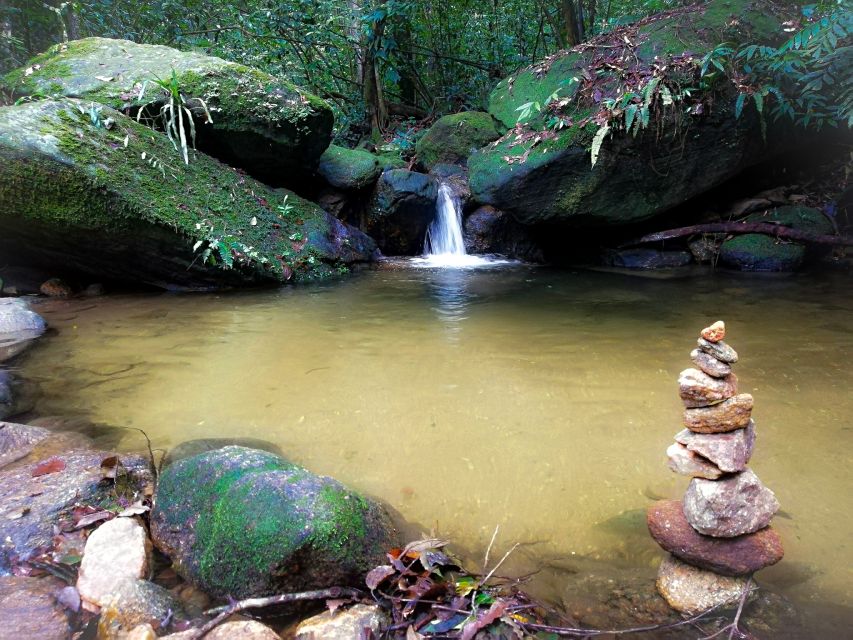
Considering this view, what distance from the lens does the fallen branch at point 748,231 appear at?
7113 mm

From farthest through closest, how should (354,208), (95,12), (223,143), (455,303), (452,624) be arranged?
Answer: (95,12) → (354,208) → (223,143) → (455,303) → (452,624)

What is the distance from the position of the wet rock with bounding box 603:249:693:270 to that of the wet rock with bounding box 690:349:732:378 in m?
6.69

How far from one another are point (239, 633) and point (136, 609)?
41 centimetres

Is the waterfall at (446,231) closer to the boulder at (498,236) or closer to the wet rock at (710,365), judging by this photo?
the boulder at (498,236)

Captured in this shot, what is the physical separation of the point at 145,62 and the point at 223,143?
1.78m

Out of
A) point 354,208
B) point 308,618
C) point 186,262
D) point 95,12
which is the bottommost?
point 308,618

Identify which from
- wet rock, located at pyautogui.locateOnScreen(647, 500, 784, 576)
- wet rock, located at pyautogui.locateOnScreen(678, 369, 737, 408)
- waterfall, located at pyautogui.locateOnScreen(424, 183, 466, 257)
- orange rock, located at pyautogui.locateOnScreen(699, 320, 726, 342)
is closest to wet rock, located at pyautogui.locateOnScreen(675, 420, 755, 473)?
wet rock, located at pyautogui.locateOnScreen(678, 369, 737, 408)

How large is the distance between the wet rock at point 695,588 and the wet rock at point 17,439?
316 centimetres

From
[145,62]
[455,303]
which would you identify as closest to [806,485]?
[455,303]

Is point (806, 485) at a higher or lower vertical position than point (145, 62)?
lower

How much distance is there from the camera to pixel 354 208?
9359 millimetres

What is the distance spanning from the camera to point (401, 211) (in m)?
9.05

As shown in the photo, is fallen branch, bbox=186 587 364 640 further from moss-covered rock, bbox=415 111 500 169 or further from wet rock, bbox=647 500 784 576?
moss-covered rock, bbox=415 111 500 169

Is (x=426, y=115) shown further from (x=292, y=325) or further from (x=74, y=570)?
(x=74, y=570)
